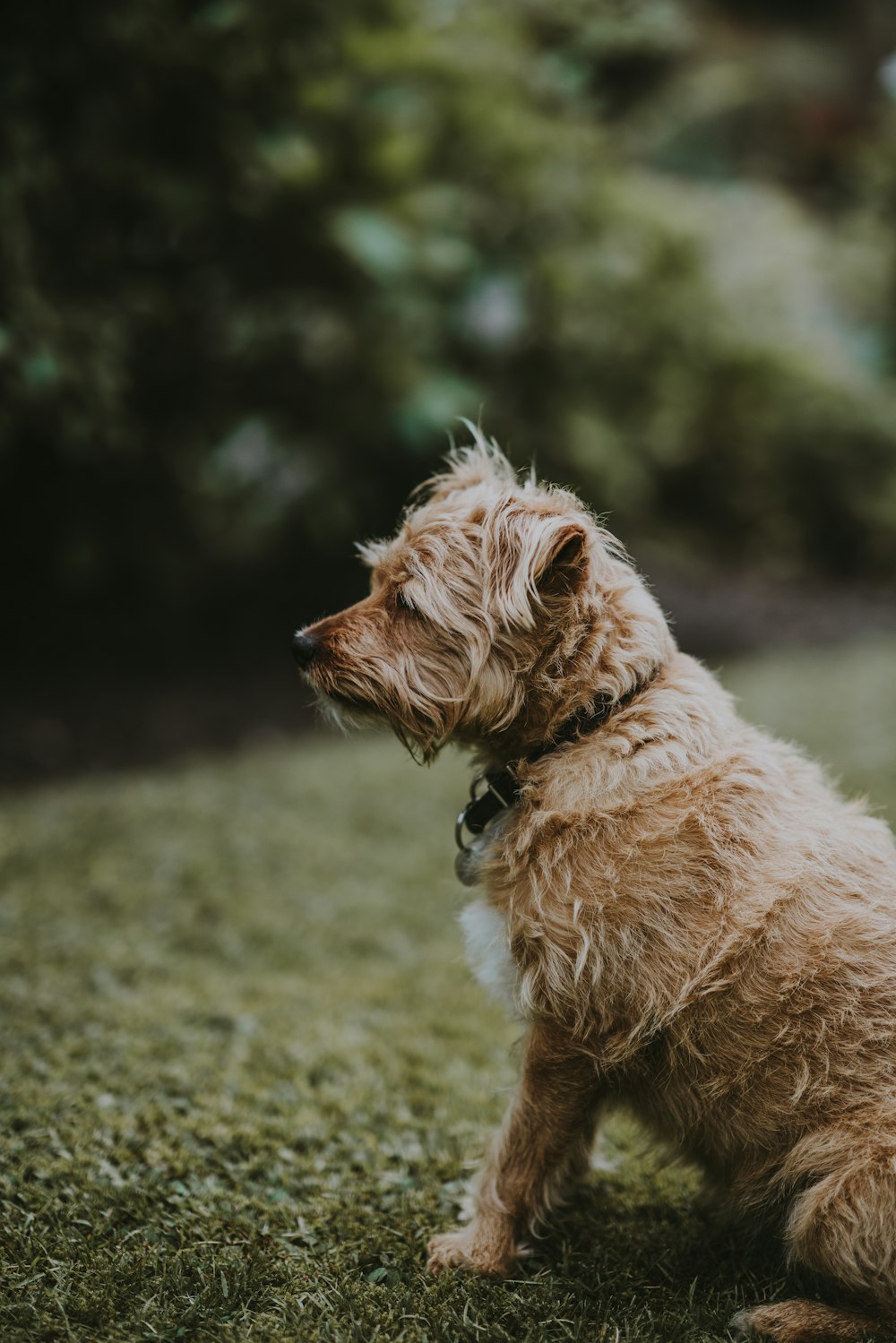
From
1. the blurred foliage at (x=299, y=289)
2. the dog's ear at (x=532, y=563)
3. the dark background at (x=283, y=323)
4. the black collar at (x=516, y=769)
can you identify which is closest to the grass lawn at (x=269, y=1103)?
the black collar at (x=516, y=769)

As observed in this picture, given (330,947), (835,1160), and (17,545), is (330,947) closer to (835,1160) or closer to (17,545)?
(835,1160)

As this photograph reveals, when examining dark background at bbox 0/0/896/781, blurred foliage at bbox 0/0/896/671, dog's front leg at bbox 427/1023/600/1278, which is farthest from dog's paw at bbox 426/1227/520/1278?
blurred foliage at bbox 0/0/896/671

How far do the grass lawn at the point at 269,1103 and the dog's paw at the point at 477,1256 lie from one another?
39 millimetres

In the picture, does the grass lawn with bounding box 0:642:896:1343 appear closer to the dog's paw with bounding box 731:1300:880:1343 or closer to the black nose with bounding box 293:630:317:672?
the dog's paw with bounding box 731:1300:880:1343

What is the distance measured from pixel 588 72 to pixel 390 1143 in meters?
9.42

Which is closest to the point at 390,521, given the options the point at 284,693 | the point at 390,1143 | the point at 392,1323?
the point at 284,693

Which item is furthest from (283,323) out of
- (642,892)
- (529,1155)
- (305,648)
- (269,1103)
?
(529,1155)

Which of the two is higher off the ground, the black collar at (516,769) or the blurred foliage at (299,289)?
the blurred foliage at (299,289)

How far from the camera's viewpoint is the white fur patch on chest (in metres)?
2.55

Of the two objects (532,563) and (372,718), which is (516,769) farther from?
(532,563)

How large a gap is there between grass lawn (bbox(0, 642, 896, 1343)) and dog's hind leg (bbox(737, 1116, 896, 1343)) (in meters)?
0.22

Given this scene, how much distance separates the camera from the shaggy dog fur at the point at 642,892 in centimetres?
227

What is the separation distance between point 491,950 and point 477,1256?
30.2 inches

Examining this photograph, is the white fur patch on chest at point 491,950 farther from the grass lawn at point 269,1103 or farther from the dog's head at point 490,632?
the grass lawn at point 269,1103
